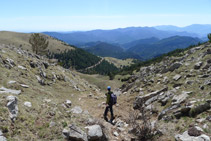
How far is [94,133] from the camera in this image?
8930mm

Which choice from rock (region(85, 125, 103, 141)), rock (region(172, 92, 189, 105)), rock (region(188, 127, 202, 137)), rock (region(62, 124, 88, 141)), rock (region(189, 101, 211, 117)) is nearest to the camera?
rock (region(188, 127, 202, 137))

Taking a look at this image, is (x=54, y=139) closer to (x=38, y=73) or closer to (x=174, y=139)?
(x=174, y=139)

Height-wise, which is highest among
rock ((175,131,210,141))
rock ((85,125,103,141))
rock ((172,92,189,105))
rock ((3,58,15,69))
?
rock ((3,58,15,69))

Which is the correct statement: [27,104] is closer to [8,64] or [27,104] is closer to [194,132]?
[8,64]

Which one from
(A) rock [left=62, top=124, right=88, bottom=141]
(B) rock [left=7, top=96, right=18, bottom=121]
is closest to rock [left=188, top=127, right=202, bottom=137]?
(A) rock [left=62, top=124, right=88, bottom=141]

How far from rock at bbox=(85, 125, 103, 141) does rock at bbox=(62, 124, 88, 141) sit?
1.04ft

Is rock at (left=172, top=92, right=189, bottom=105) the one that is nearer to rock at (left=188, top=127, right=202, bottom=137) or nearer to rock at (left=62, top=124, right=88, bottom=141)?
rock at (left=188, top=127, right=202, bottom=137)

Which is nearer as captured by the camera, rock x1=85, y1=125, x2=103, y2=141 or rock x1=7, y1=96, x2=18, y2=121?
rock x1=7, y1=96, x2=18, y2=121

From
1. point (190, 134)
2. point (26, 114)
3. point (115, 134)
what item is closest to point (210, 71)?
point (190, 134)

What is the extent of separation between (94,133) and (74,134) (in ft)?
4.00

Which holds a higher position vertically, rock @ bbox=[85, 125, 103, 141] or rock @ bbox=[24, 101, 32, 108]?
rock @ bbox=[24, 101, 32, 108]

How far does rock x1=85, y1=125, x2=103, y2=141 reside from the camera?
8.79 m

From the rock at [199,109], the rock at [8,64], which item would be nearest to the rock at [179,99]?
the rock at [199,109]

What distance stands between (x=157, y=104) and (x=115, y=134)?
6.07 metres
